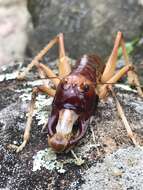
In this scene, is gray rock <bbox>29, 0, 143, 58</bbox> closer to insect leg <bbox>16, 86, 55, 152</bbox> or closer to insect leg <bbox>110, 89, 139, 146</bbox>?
insect leg <bbox>16, 86, 55, 152</bbox>

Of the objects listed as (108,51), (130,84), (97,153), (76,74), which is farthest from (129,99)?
(108,51)

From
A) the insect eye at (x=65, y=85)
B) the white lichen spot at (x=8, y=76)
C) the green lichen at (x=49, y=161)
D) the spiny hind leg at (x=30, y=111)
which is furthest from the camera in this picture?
the white lichen spot at (x=8, y=76)

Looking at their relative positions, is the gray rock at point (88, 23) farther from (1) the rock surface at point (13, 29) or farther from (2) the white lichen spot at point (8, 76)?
(2) the white lichen spot at point (8, 76)

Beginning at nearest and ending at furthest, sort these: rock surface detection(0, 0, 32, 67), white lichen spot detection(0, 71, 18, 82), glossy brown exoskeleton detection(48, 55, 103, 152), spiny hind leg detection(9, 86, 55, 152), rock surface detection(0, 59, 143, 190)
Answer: rock surface detection(0, 59, 143, 190) → glossy brown exoskeleton detection(48, 55, 103, 152) → spiny hind leg detection(9, 86, 55, 152) → white lichen spot detection(0, 71, 18, 82) → rock surface detection(0, 0, 32, 67)

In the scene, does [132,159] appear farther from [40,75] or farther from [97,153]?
[40,75]

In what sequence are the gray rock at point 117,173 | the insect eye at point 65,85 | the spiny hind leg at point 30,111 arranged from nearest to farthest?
the gray rock at point 117,173 → the spiny hind leg at point 30,111 → the insect eye at point 65,85

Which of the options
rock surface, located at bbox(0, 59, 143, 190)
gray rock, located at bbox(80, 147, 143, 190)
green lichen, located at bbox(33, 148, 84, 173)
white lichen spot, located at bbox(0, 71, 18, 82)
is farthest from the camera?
white lichen spot, located at bbox(0, 71, 18, 82)

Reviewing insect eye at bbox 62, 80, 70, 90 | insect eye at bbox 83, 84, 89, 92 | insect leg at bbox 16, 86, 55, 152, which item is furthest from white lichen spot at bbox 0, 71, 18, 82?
insect eye at bbox 83, 84, 89, 92

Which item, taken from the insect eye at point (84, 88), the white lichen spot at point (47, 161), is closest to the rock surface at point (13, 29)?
the insect eye at point (84, 88)
